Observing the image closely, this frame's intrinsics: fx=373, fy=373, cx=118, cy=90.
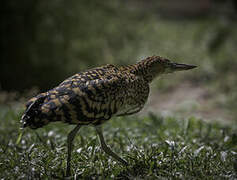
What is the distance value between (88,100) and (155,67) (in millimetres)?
1322

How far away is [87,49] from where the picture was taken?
10992 millimetres

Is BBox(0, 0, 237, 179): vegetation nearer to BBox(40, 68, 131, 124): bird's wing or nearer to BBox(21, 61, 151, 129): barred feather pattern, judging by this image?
BBox(21, 61, 151, 129): barred feather pattern

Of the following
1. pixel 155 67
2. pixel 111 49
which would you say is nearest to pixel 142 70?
pixel 155 67

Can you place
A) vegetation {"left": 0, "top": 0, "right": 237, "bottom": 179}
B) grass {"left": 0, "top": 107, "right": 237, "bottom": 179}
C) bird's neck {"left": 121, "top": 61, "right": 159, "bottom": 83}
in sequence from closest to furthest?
grass {"left": 0, "top": 107, "right": 237, "bottom": 179} → bird's neck {"left": 121, "top": 61, "right": 159, "bottom": 83} → vegetation {"left": 0, "top": 0, "right": 237, "bottom": 179}

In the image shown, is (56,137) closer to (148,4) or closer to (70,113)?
(70,113)

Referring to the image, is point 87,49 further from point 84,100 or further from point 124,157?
point 84,100

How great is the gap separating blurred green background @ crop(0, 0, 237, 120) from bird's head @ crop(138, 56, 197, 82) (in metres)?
5.13

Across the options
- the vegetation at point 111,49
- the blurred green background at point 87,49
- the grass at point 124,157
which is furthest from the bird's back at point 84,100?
the blurred green background at point 87,49

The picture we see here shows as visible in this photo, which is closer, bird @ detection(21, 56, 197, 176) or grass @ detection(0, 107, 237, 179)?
bird @ detection(21, 56, 197, 176)

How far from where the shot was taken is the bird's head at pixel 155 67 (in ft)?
14.0

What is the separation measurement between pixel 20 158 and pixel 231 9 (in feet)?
40.2

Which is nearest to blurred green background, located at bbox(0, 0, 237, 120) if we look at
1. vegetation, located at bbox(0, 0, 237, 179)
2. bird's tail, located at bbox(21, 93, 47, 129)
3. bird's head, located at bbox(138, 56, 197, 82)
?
vegetation, located at bbox(0, 0, 237, 179)

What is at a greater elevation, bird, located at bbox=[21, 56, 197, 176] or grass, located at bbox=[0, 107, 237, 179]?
bird, located at bbox=[21, 56, 197, 176]

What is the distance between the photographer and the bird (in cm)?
316
